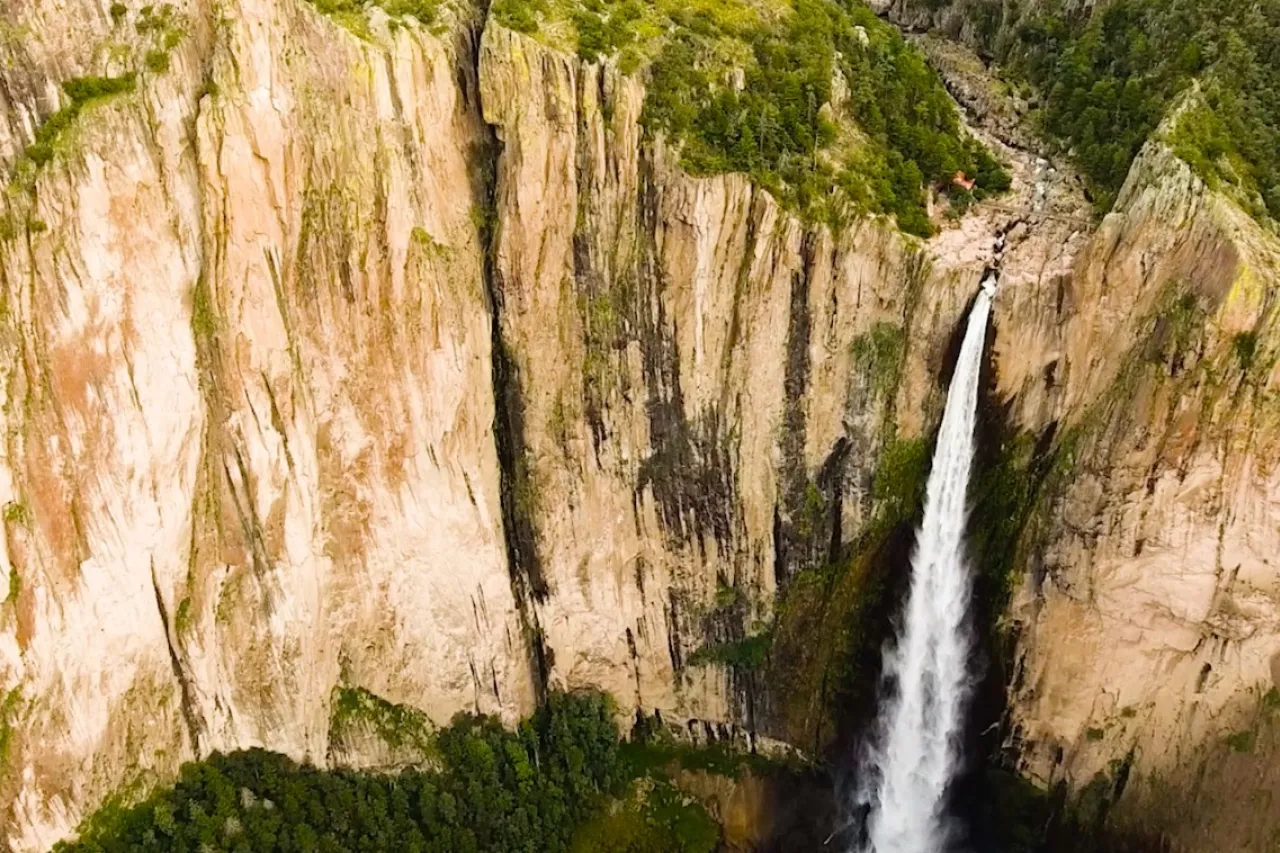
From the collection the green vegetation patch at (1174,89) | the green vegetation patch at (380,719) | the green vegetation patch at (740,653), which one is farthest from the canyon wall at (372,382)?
the green vegetation patch at (1174,89)

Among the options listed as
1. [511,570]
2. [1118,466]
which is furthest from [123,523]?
[1118,466]

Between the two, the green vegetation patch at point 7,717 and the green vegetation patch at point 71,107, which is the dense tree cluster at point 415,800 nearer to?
the green vegetation patch at point 7,717

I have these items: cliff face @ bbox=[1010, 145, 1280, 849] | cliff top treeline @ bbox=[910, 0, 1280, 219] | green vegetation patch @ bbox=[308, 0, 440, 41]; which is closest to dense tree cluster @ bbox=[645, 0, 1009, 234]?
cliff top treeline @ bbox=[910, 0, 1280, 219]

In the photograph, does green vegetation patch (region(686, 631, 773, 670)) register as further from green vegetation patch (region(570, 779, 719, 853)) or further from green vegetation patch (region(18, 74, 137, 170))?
green vegetation patch (region(18, 74, 137, 170))

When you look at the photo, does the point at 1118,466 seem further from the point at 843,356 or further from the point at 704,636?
the point at 704,636

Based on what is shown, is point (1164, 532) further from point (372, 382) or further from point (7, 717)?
point (7, 717)

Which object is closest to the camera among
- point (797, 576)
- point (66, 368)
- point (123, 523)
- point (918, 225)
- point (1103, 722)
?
point (66, 368)

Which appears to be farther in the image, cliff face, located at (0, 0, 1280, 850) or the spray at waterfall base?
the spray at waterfall base
